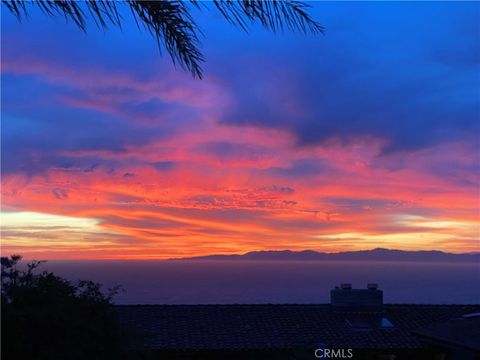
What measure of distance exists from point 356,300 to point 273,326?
4.76m

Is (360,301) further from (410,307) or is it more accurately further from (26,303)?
(26,303)

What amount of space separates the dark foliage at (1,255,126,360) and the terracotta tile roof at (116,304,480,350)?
7.16m

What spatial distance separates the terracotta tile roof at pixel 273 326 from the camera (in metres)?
20.6

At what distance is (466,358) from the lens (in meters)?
19.1

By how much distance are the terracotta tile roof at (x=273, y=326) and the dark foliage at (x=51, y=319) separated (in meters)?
7.16

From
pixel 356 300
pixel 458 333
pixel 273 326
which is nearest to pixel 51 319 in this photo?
pixel 458 333

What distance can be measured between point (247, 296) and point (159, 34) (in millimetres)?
147484

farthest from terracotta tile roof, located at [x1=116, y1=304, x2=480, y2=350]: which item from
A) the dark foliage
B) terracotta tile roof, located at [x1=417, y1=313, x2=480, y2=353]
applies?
the dark foliage

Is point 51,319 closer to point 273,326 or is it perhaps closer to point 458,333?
point 458,333

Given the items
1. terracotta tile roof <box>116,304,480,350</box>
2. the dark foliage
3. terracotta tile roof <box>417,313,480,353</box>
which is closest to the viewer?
the dark foliage

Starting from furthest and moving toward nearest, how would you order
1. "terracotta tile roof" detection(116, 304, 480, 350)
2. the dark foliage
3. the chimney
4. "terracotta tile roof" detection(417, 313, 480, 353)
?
the chimney
"terracotta tile roof" detection(116, 304, 480, 350)
"terracotta tile roof" detection(417, 313, 480, 353)
the dark foliage

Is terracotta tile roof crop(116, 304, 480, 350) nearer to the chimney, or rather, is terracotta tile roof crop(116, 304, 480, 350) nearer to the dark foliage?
the chimney

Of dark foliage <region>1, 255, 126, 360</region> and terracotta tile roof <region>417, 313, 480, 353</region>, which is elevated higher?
dark foliage <region>1, 255, 126, 360</region>

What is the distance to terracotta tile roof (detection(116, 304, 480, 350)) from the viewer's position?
2062 cm
